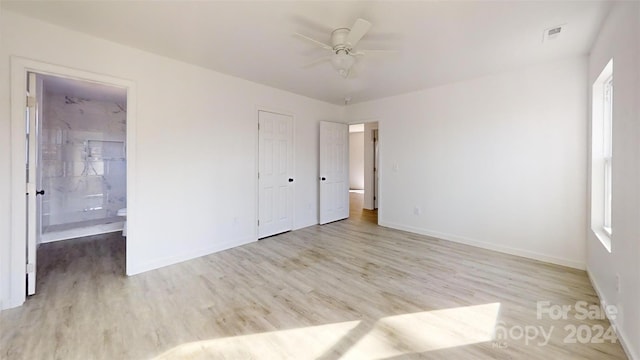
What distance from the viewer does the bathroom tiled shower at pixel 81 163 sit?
4.42 m

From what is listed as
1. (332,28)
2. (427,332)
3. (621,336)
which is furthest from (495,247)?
(332,28)

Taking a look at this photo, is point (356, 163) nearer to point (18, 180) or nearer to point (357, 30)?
point (357, 30)

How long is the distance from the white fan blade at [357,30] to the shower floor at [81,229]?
5227 mm

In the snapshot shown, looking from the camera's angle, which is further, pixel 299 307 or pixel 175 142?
pixel 175 142

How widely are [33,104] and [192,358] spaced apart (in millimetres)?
2714

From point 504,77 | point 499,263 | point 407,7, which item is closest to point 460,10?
point 407,7

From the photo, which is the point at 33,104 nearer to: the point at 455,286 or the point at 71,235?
the point at 71,235

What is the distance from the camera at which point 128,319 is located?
82.3 inches

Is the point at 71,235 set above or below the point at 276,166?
below

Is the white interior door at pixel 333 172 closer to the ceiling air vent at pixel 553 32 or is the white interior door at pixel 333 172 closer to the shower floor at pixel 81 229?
the ceiling air vent at pixel 553 32

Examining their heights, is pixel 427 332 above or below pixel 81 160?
below

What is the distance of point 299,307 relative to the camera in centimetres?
228

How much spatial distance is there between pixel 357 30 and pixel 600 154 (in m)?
2.91

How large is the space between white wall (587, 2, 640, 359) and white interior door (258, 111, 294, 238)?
3.90 m
